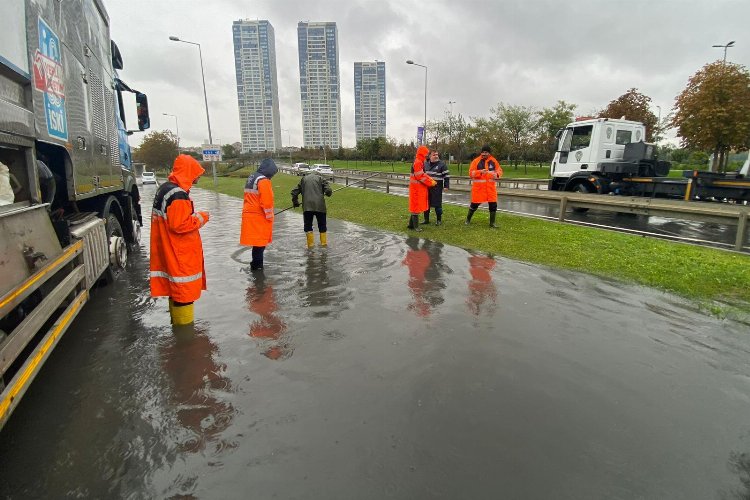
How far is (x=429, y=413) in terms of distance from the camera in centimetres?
296

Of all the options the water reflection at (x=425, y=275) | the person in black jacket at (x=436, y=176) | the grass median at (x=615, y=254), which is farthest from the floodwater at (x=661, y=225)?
the water reflection at (x=425, y=275)

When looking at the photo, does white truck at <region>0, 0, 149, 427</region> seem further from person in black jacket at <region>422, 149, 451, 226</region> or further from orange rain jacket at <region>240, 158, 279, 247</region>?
person in black jacket at <region>422, 149, 451, 226</region>

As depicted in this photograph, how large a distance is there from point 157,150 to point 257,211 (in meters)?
57.9

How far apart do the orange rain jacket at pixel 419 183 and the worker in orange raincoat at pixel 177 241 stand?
19.5ft

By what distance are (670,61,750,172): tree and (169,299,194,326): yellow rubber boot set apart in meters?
23.5

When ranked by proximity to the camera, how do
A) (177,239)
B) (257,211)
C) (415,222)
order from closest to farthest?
(177,239), (257,211), (415,222)

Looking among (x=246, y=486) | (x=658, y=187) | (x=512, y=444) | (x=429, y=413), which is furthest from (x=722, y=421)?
(x=658, y=187)

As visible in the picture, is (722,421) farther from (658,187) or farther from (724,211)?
(658,187)

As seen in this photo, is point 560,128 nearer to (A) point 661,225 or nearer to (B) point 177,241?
(A) point 661,225

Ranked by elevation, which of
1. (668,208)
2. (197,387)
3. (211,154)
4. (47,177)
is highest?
(211,154)

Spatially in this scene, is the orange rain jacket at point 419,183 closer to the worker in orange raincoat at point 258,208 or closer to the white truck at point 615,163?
the worker in orange raincoat at point 258,208

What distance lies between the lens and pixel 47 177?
396 cm

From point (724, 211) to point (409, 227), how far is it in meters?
6.44

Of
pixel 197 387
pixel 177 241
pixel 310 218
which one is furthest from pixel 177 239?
pixel 310 218
